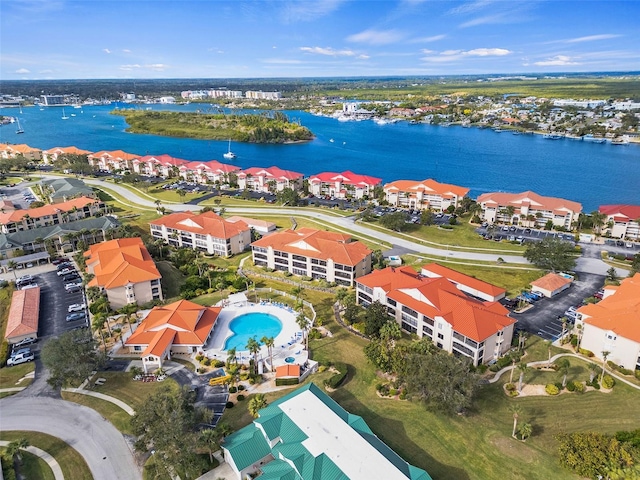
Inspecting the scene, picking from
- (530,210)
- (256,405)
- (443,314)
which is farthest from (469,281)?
(530,210)

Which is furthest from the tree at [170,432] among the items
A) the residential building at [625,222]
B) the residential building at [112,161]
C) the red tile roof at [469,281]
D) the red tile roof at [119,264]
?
the residential building at [112,161]

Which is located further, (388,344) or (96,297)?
(96,297)

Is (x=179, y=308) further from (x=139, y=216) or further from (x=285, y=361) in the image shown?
(x=139, y=216)

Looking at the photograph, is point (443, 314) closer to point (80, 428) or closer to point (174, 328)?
point (174, 328)

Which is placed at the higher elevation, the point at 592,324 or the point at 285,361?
the point at 592,324

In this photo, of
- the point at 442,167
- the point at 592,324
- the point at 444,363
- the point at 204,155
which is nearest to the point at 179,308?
the point at 444,363

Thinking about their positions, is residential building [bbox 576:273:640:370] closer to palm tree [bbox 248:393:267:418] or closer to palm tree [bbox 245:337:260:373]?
palm tree [bbox 248:393:267:418]

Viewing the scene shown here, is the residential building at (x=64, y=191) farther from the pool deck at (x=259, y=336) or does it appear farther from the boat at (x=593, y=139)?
the boat at (x=593, y=139)
